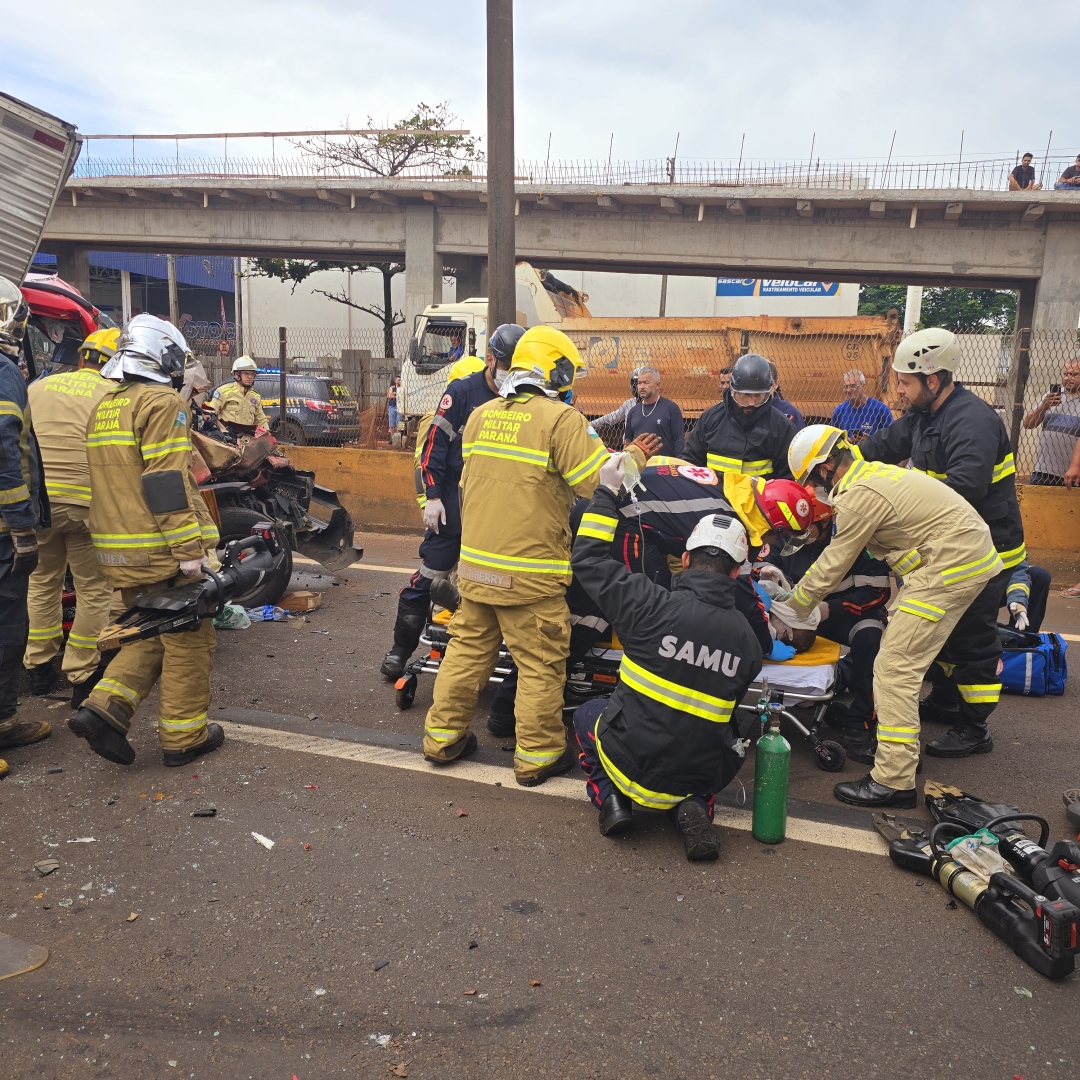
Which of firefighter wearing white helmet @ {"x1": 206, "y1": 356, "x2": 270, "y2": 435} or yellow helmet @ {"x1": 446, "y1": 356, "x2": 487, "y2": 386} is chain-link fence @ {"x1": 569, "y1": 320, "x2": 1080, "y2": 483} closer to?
firefighter wearing white helmet @ {"x1": 206, "y1": 356, "x2": 270, "y2": 435}

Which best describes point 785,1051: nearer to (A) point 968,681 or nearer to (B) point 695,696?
(B) point 695,696

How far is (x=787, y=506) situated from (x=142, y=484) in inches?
118

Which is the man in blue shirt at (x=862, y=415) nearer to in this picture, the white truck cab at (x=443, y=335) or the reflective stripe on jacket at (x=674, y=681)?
the reflective stripe on jacket at (x=674, y=681)

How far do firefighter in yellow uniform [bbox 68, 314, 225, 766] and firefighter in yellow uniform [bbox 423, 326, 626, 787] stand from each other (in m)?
1.16

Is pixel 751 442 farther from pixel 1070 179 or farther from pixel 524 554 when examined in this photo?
pixel 1070 179

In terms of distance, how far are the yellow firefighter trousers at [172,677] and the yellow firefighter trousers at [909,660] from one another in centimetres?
307

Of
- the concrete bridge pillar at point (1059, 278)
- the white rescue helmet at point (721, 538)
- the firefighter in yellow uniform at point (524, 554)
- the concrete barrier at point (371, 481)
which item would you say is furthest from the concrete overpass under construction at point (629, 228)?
the white rescue helmet at point (721, 538)

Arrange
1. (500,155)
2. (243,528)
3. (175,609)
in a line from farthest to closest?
1. (500,155)
2. (243,528)
3. (175,609)

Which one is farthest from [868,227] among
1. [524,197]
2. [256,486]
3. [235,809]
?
[235,809]

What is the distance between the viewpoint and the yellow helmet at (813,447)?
4.38 metres

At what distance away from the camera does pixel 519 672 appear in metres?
4.08

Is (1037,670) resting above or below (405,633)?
below

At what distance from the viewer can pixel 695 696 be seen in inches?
130

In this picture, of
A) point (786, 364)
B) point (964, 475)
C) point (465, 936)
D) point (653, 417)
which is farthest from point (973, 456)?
point (786, 364)
